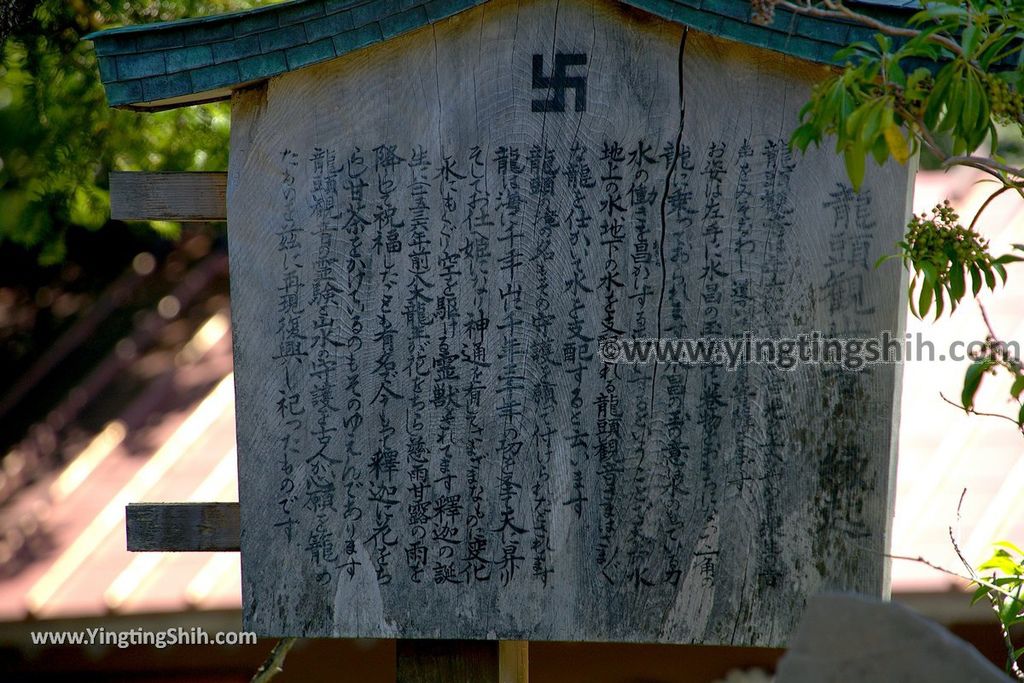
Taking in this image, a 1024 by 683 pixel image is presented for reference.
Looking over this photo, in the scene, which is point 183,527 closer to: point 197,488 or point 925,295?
point 197,488

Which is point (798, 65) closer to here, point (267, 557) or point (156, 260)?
point (267, 557)

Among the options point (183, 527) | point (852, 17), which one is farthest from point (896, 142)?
point (183, 527)

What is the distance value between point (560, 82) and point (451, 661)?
1601 mm

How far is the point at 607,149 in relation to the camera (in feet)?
8.39

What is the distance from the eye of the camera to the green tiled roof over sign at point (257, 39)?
2.47 meters

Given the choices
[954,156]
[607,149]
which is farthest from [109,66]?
[954,156]

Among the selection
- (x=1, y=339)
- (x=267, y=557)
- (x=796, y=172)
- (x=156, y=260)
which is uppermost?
(x=796, y=172)

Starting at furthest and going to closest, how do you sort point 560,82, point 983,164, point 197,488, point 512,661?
point 197,488, point 512,661, point 560,82, point 983,164

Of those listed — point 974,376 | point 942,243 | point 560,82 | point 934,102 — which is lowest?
point 974,376

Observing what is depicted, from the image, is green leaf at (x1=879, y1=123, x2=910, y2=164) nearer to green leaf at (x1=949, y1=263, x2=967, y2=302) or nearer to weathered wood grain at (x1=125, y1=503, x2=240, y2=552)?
green leaf at (x1=949, y1=263, x2=967, y2=302)

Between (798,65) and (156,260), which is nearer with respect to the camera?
(798,65)

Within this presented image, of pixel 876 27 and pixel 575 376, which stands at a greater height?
pixel 876 27

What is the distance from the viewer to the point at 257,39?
104 inches

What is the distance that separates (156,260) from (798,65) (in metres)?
3.80
